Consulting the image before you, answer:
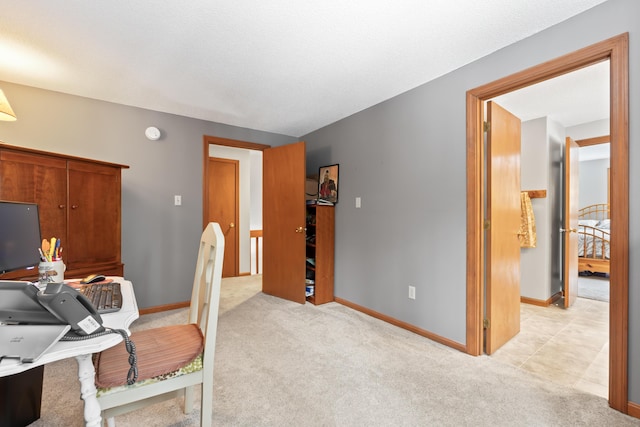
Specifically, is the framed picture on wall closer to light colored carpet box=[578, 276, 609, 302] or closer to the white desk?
the white desk

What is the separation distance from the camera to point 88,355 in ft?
3.15

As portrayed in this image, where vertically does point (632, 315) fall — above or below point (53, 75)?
below

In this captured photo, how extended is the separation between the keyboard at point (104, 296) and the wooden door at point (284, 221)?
2.27 metres

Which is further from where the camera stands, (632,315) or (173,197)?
(173,197)

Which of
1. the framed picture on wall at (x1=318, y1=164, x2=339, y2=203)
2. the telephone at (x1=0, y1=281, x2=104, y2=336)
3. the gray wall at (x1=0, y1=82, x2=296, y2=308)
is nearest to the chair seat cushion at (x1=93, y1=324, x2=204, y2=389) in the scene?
the telephone at (x1=0, y1=281, x2=104, y2=336)

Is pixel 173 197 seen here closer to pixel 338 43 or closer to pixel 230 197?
pixel 230 197

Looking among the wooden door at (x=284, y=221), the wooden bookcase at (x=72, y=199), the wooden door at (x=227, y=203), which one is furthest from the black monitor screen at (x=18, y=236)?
the wooden door at (x=227, y=203)

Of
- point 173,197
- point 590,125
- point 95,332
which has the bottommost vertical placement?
point 95,332

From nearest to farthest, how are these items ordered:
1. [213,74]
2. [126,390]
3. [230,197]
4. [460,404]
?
[126,390], [460,404], [213,74], [230,197]

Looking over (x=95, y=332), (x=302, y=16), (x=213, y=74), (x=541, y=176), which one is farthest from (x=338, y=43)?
(x=541, y=176)

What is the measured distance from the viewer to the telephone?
32.5 inches

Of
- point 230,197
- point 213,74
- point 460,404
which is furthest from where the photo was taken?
point 230,197

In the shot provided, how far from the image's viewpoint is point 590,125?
12.0ft

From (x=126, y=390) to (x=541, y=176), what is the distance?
435 centimetres
